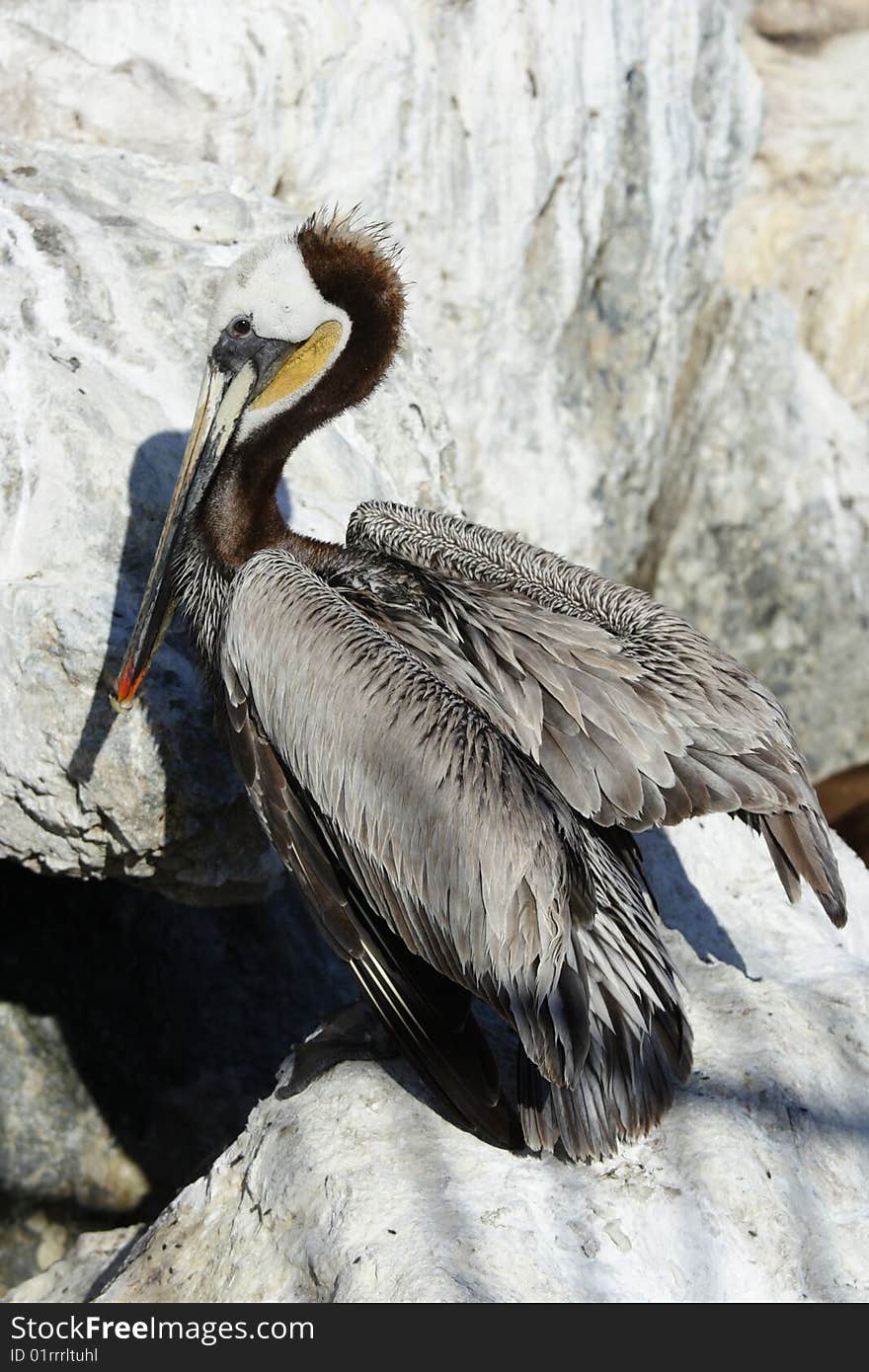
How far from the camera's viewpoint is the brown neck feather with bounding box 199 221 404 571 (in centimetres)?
325

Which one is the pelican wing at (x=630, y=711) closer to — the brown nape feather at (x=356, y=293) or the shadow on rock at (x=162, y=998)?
the brown nape feather at (x=356, y=293)

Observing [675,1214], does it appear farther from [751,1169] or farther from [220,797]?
[220,797]

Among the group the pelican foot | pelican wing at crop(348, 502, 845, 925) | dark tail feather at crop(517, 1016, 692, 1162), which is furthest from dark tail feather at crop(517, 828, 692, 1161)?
the pelican foot

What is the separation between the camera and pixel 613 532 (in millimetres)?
6992

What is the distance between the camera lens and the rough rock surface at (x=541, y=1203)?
99.3 inches

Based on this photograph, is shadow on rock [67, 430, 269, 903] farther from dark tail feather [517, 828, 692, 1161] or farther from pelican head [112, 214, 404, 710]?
dark tail feather [517, 828, 692, 1161]

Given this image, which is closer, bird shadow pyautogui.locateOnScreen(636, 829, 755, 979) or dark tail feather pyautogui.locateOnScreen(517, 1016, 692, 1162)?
dark tail feather pyautogui.locateOnScreen(517, 1016, 692, 1162)

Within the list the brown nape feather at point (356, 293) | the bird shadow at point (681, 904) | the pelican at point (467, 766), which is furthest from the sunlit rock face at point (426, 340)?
the bird shadow at point (681, 904)

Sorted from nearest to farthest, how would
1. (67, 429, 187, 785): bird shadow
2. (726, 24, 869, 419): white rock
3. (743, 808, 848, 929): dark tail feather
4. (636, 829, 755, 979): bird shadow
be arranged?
(743, 808, 848, 929): dark tail feather, (67, 429, 187, 785): bird shadow, (636, 829, 755, 979): bird shadow, (726, 24, 869, 419): white rock

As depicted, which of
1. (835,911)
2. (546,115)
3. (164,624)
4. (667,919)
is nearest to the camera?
(835,911)

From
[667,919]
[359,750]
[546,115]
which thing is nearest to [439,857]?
[359,750]

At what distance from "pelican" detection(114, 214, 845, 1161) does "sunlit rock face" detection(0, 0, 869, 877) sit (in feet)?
1.12

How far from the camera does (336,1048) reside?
10.00ft
